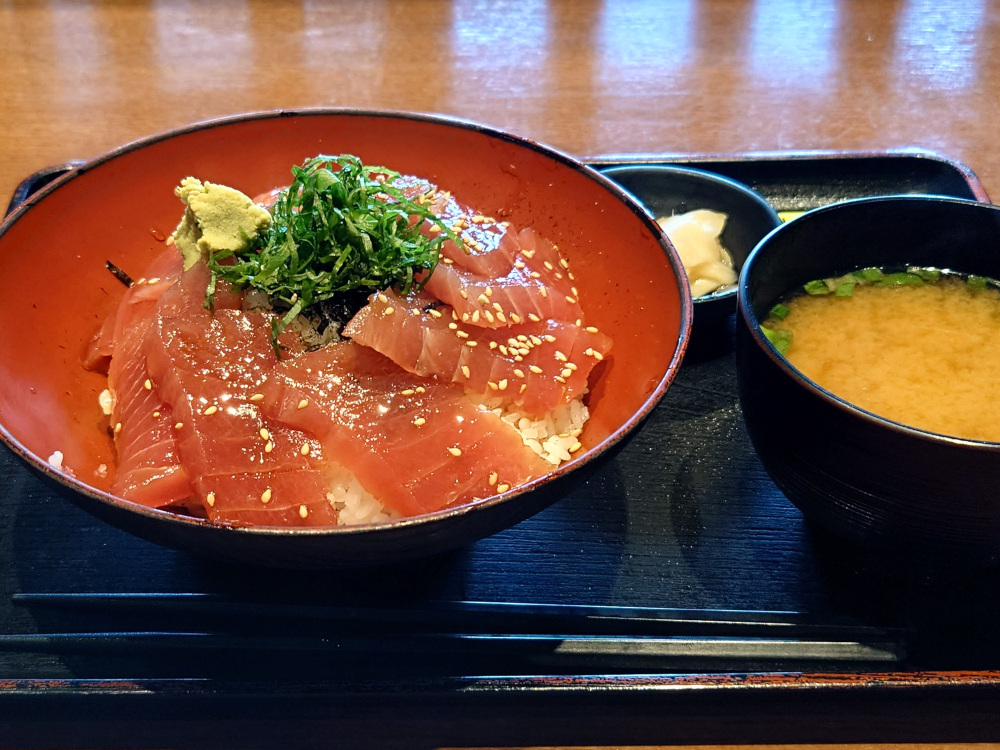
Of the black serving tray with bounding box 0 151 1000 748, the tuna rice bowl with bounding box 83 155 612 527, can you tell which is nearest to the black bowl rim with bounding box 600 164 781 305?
the tuna rice bowl with bounding box 83 155 612 527

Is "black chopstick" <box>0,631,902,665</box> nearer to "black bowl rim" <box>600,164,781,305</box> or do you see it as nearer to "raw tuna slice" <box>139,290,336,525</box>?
"raw tuna slice" <box>139,290,336,525</box>

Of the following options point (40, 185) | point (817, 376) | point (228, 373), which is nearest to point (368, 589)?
point (228, 373)

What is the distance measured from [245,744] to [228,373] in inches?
27.1

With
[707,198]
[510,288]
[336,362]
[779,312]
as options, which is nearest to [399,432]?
[336,362]

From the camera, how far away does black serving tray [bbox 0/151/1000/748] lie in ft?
4.59

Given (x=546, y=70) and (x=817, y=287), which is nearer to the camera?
(x=817, y=287)

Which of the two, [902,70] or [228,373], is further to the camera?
[902,70]

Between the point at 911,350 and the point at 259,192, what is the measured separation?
1564mm

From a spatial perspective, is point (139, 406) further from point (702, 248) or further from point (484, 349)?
point (702, 248)

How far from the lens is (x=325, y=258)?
1612 millimetres

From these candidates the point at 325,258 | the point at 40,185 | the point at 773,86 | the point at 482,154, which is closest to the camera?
the point at 325,258

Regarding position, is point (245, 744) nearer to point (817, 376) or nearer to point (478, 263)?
point (478, 263)

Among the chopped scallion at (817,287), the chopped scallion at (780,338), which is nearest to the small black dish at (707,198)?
the chopped scallion at (817,287)

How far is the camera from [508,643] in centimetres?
144
